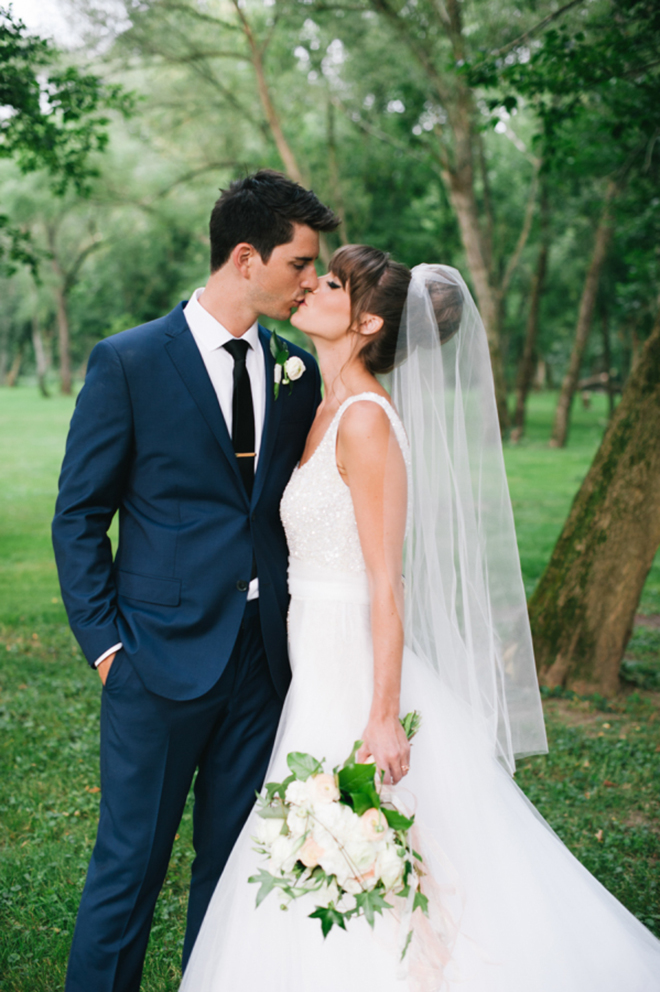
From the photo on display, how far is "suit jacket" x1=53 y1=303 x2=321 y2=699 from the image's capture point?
2.46 metres

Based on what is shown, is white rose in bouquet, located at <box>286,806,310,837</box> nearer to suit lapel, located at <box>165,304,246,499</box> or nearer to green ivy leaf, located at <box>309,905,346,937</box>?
green ivy leaf, located at <box>309,905,346,937</box>

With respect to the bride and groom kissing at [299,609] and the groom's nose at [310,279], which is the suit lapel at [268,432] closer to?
the bride and groom kissing at [299,609]

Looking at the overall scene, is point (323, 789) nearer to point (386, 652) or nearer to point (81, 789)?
point (386, 652)

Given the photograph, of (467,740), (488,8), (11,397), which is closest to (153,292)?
(11,397)

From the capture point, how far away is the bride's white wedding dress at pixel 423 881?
2381 millimetres

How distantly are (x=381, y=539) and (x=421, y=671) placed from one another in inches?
22.0

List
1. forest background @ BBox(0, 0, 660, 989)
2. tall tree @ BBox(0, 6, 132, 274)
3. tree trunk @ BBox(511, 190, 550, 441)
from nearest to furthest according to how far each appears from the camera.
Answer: forest background @ BBox(0, 0, 660, 989)
tall tree @ BBox(0, 6, 132, 274)
tree trunk @ BBox(511, 190, 550, 441)

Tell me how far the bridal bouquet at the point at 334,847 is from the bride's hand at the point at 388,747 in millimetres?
266

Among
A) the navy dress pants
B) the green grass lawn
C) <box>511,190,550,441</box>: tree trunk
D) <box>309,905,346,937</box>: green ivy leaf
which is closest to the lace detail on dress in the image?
the navy dress pants

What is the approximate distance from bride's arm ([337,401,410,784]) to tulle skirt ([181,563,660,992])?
0.69ft

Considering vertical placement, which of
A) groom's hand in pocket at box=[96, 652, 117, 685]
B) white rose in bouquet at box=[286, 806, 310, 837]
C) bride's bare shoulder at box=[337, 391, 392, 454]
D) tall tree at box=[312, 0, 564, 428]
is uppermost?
tall tree at box=[312, 0, 564, 428]

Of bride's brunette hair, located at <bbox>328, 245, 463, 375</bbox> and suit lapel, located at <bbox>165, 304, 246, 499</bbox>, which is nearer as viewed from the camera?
suit lapel, located at <bbox>165, 304, 246, 499</bbox>

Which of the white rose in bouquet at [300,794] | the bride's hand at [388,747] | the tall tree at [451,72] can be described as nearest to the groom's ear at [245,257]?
the bride's hand at [388,747]

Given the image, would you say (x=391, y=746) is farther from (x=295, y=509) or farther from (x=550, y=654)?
(x=550, y=654)
